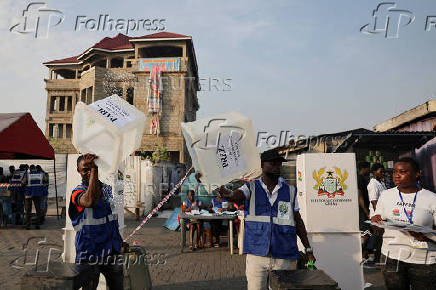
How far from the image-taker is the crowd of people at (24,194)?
33.4ft

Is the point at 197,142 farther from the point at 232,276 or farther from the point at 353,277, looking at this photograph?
the point at 232,276

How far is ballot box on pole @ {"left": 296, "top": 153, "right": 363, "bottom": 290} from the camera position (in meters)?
4.59

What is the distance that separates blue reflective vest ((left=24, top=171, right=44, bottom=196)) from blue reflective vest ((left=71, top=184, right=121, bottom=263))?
8495 millimetres

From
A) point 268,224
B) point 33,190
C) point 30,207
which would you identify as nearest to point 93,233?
point 268,224

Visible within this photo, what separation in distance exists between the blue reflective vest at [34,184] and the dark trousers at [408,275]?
10.4 metres

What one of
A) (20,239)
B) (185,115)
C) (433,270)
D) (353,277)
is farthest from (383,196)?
(185,115)

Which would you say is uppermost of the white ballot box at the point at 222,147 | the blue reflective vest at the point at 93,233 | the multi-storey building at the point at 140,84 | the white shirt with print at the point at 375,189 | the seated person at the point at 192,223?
the multi-storey building at the point at 140,84

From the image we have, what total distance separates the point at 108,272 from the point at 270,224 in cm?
170

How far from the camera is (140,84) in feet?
116

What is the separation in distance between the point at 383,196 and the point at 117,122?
269cm

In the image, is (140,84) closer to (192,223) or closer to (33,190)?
(33,190)

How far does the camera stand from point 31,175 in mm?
10234

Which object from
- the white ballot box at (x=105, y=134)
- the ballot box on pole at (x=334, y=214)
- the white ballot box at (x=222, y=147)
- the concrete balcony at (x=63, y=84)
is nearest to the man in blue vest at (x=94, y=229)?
the white ballot box at (x=105, y=134)

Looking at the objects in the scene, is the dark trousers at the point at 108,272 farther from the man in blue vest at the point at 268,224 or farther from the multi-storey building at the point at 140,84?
the multi-storey building at the point at 140,84
